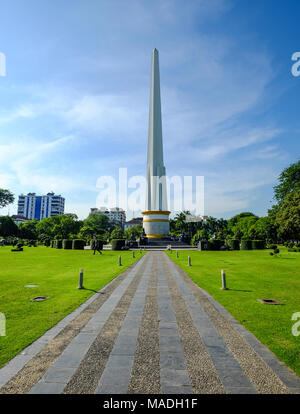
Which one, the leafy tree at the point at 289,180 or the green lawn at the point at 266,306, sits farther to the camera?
the leafy tree at the point at 289,180

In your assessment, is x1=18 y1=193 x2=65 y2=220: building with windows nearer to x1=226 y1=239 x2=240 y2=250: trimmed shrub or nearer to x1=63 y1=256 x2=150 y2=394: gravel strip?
x1=226 y1=239 x2=240 y2=250: trimmed shrub

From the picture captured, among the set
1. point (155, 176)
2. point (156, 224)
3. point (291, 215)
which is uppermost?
point (155, 176)

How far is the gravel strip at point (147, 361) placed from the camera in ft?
12.9

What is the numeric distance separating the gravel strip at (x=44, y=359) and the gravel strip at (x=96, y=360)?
0.63m

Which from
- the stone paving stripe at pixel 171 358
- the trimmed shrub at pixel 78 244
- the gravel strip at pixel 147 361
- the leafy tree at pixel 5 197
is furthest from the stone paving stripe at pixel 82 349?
the leafy tree at pixel 5 197

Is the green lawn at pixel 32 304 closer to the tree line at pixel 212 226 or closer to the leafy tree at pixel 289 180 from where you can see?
the tree line at pixel 212 226

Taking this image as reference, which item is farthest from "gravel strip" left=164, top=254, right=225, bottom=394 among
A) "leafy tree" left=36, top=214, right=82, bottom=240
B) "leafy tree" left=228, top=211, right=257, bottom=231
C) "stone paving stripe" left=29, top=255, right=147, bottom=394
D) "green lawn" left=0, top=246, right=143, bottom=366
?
"leafy tree" left=228, top=211, right=257, bottom=231

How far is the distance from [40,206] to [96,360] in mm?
186117

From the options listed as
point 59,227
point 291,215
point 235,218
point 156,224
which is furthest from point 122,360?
point 235,218

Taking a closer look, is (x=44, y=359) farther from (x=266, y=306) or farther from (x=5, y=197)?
(x=5, y=197)

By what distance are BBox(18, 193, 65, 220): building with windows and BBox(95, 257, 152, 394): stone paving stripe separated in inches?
7011

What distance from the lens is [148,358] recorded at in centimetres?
493

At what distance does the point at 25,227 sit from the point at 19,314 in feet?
322

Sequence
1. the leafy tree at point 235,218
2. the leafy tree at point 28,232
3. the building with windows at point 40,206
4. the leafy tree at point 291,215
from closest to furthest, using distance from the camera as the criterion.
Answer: the leafy tree at point 291,215
the leafy tree at point 28,232
the leafy tree at point 235,218
the building with windows at point 40,206
